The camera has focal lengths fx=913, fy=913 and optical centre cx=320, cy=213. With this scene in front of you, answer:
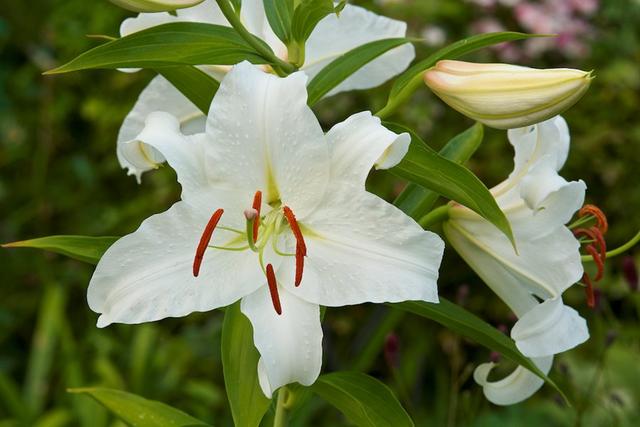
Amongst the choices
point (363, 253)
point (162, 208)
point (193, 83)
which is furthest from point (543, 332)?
point (162, 208)

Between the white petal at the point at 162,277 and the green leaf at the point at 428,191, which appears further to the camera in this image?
the green leaf at the point at 428,191

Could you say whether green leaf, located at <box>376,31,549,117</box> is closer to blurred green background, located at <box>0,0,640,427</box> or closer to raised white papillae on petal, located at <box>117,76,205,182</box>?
raised white papillae on petal, located at <box>117,76,205,182</box>

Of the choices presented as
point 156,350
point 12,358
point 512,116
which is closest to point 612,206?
point 156,350

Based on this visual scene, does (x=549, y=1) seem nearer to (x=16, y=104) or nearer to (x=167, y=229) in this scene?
(x=16, y=104)

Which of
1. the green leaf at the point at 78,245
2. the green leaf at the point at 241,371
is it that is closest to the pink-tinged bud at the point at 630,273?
the green leaf at the point at 241,371

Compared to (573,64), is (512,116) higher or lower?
higher

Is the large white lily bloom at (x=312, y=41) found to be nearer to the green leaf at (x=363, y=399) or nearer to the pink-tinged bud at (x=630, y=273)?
the green leaf at (x=363, y=399)

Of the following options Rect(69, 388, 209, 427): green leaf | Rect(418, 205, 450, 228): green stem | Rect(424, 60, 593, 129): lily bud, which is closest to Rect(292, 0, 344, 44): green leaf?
Rect(424, 60, 593, 129): lily bud
